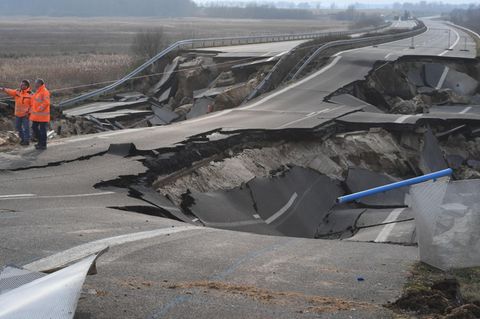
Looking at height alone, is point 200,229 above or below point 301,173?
above

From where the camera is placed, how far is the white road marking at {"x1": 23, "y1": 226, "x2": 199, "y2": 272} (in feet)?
21.2

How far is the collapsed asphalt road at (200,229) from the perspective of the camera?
571 centimetres

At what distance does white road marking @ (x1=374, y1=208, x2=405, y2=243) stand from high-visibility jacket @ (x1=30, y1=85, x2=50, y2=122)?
7462mm

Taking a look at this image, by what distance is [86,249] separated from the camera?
285 inches

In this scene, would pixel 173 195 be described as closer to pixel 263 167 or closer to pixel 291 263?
pixel 263 167

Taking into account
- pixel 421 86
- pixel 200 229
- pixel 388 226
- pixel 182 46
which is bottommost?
pixel 388 226

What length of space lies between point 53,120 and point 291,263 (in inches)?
502

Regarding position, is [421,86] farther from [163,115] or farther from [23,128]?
[23,128]

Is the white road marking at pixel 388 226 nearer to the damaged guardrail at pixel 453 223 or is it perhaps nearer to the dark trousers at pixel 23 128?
the damaged guardrail at pixel 453 223

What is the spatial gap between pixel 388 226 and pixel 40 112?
7.73 m

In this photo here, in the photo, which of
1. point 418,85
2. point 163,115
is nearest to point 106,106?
point 163,115

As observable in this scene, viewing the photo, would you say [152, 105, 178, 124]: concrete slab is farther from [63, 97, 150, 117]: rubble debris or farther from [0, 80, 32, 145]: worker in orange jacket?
[0, 80, 32, 145]: worker in orange jacket

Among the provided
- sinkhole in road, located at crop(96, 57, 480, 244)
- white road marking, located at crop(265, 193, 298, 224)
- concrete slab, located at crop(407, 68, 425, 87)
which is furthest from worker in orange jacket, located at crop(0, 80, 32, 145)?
concrete slab, located at crop(407, 68, 425, 87)

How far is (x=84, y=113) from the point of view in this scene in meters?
23.1
